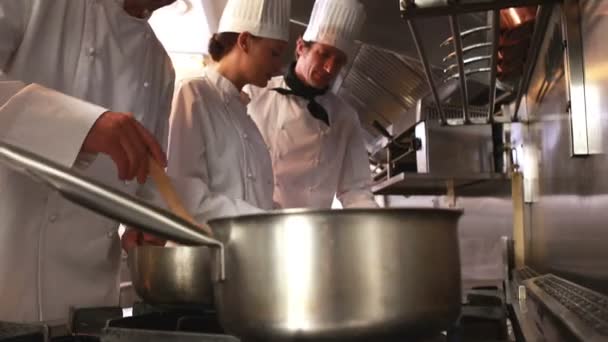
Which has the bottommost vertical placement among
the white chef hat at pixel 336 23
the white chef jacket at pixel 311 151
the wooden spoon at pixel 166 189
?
the wooden spoon at pixel 166 189

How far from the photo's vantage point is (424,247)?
48 cm

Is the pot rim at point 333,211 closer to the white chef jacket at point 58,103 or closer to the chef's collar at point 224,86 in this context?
the white chef jacket at point 58,103

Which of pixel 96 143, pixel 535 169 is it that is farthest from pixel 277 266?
pixel 535 169

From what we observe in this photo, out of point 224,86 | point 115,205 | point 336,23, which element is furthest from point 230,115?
point 115,205

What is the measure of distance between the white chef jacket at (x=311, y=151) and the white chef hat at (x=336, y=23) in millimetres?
253

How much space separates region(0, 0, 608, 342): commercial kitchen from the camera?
0.46m

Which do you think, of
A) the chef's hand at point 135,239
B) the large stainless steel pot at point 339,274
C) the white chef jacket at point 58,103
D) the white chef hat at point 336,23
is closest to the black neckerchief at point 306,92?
the white chef hat at point 336,23

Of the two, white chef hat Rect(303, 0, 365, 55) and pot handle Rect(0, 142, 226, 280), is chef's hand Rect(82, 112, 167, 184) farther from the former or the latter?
white chef hat Rect(303, 0, 365, 55)

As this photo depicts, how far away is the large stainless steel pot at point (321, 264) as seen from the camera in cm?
46

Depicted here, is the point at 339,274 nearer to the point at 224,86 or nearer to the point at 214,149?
the point at 214,149

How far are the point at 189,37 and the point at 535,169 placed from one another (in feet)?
5.59

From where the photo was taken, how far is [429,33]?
142 centimetres

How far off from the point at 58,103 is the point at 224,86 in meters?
0.72

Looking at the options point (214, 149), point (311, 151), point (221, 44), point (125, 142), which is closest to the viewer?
point (125, 142)
